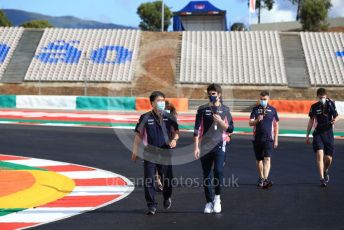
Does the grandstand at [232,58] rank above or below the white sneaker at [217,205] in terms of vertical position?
below

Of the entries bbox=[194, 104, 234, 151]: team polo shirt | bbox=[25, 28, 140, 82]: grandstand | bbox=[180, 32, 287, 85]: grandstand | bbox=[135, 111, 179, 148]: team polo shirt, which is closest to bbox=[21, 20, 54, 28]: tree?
bbox=[25, 28, 140, 82]: grandstand

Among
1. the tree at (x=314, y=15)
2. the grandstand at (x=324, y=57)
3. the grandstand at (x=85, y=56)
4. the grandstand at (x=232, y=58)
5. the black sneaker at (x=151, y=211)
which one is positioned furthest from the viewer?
the tree at (x=314, y=15)

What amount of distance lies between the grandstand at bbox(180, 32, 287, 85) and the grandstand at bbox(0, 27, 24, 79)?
1339 cm

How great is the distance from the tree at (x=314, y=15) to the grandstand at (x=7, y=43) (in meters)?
28.0

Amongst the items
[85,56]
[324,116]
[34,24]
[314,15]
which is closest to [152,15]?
[34,24]

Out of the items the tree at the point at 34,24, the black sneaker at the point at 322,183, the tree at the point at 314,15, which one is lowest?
the tree at the point at 34,24

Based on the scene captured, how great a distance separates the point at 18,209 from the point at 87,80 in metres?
34.1

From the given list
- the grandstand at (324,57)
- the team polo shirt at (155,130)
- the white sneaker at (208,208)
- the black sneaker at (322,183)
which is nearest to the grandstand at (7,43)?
the grandstand at (324,57)

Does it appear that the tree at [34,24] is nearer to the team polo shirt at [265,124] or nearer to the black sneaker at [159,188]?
the team polo shirt at [265,124]

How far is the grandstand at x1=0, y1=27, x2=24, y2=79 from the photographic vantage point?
44.0 meters

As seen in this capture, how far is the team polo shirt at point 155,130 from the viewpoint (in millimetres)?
7973

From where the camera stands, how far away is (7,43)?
4631 cm

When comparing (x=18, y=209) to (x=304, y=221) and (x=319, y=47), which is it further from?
(x=319, y=47)

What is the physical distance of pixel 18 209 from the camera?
791cm
